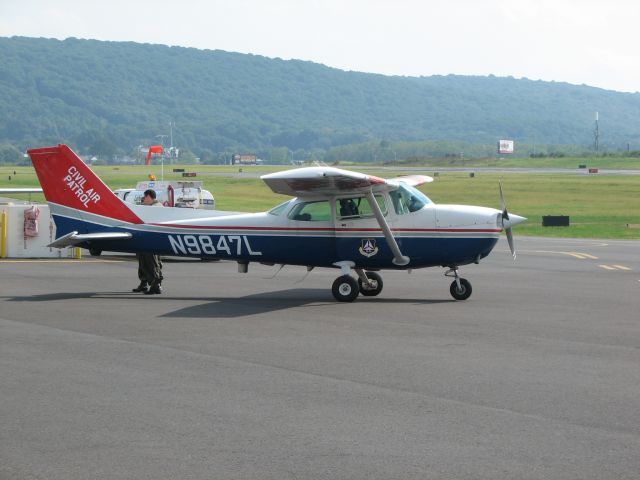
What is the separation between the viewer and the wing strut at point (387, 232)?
1838 cm

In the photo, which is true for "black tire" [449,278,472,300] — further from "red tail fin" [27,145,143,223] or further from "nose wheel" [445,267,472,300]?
"red tail fin" [27,145,143,223]

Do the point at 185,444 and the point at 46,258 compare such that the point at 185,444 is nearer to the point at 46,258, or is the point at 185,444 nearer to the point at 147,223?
the point at 147,223

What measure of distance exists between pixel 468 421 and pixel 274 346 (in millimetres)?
4621

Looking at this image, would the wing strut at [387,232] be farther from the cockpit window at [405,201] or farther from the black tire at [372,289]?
the black tire at [372,289]

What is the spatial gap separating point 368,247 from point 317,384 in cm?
805

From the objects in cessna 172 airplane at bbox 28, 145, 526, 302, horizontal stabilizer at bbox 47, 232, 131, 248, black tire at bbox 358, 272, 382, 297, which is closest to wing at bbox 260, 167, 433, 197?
cessna 172 airplane at bbox 28, 145, 526, 302

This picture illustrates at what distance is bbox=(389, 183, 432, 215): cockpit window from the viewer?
745 inches

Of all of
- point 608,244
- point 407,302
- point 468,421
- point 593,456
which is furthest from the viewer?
point 608,244

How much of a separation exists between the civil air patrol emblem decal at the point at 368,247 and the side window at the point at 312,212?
808 millimetres

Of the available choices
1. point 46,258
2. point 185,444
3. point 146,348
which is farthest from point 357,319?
point 46,258

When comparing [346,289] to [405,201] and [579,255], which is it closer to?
[405,201]

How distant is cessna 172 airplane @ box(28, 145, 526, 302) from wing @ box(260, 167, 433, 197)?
23mm

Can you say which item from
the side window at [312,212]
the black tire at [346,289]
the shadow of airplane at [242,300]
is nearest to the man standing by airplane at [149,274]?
the shadow of airplane at [242,300]

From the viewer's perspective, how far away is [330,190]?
18.8 m
